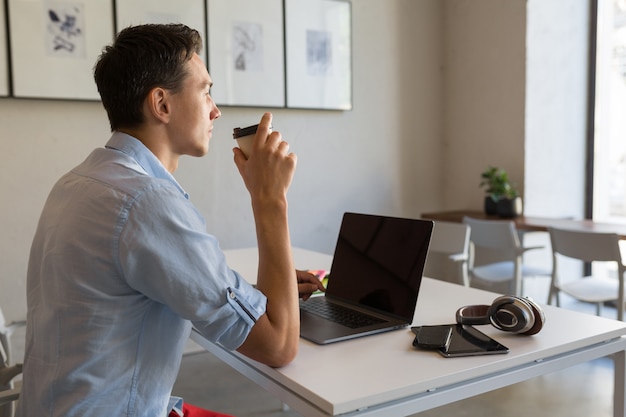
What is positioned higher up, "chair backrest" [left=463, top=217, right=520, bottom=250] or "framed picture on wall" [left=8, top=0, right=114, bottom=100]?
"framed picture on wall" [left=8, top=0, right=114, bottom=100]

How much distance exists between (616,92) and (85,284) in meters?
4.16

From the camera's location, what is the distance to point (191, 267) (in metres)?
0.94

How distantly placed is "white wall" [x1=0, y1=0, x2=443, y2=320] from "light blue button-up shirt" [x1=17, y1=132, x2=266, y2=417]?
7.46 feet

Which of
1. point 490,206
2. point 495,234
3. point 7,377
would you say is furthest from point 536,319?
point 490,206

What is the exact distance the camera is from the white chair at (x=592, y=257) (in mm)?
2783

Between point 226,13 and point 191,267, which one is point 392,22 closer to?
point 226,13

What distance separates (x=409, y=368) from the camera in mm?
1112

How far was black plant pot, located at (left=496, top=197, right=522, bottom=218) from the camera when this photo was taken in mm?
3803

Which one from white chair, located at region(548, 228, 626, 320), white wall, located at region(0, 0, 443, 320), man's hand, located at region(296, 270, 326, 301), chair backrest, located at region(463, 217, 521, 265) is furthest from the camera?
chair backrest, located at region(463, 217, 521, 265)

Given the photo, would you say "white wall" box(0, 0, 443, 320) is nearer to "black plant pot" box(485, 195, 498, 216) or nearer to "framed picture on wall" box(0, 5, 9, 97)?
"framed picture on wall" box(0, 5, 9, 97)

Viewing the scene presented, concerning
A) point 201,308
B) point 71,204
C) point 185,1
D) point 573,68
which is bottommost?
point 201,308

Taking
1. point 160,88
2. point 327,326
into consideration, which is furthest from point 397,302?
point 160,88

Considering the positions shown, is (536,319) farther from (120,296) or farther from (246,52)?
(246,52)

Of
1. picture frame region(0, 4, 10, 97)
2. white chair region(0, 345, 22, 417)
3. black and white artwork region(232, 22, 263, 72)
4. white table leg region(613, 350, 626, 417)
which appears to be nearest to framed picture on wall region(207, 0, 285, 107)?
black and white artwork region(232, 22, 263, 72)
